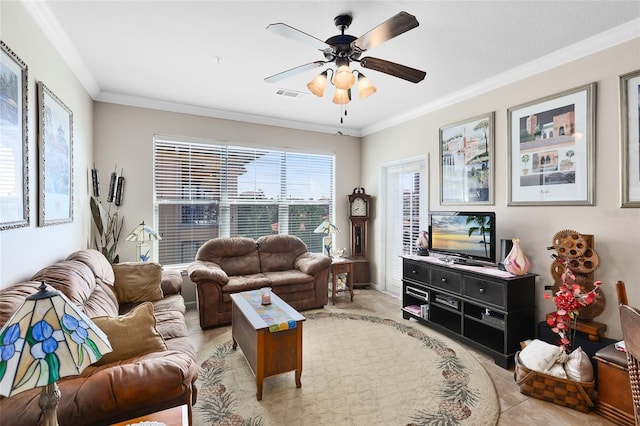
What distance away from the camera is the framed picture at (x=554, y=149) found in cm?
263

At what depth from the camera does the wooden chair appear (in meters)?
1.00

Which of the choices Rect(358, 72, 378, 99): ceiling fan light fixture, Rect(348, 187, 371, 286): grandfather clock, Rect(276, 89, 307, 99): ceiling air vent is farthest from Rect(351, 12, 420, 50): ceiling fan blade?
Rect(348, 187, 371, 286): grandfather clock

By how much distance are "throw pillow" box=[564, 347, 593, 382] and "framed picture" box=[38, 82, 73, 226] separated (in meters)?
4.02

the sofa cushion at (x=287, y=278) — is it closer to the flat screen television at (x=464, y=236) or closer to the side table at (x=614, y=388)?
the flat screen television at (x=464, y=236)

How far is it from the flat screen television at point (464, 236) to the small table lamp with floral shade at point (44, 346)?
10.7 ft

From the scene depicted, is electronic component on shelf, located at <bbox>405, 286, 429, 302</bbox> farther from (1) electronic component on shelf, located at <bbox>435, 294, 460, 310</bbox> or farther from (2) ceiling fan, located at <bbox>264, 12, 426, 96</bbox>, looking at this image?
(2) ceiling fan, located at <bbox>264, 12, 426, 96</bbox>

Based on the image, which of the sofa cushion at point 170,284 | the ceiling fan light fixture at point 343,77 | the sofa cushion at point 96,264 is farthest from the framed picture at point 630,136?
the sofa cushion at point 96,264

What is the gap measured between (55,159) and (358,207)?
4117 millimetres

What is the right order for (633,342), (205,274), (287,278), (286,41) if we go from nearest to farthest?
(633,342) < (286,41) < (205,274) < (287,278)

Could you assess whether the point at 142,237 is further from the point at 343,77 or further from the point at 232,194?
the point at 343,77

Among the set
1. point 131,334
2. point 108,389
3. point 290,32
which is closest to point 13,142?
point 131,334

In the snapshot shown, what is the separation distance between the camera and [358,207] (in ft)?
17.7

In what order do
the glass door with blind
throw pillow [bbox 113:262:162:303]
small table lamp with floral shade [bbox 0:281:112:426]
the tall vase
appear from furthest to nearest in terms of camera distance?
1. the glass door with blind
2. throw pillow [bbox 113:262:162:303]
3. the tall vase
4. small table lamp with floral shade [bbox 0:281:112:426]

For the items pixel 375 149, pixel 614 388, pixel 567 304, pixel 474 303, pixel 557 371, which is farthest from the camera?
pixel 375 149
